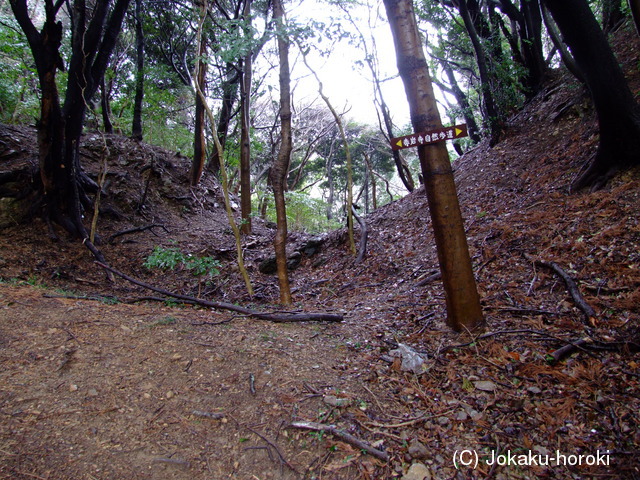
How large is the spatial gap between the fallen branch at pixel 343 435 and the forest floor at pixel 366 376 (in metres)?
0.01

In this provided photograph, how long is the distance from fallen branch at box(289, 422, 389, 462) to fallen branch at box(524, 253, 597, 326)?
224 cm

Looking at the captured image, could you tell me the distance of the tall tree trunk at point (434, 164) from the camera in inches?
128

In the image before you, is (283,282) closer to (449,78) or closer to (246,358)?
(246,358)

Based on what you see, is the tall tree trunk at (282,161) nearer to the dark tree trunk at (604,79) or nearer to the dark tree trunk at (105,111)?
the dark tree trunk at (604,79)

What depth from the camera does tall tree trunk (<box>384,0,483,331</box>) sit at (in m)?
3.26

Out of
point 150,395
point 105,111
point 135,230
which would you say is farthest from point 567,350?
point 105,111

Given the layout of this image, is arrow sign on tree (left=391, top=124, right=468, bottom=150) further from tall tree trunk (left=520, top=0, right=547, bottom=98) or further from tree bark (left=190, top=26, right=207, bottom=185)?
tall tree trunk (left=520, top=0, right=547, bottom=98)

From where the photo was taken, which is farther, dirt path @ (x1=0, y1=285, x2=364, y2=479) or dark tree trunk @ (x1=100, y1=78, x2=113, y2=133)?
dark tree trunk @ (x1=100, y1=78, x2=113, y2=133)

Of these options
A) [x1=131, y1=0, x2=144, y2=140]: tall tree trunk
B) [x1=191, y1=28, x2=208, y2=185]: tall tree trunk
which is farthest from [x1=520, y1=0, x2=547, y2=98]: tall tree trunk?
[x1=131, y1=0, x2=144, y2=140]: tall tree trunk

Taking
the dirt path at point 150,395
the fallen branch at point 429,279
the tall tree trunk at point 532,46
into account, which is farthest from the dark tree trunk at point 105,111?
the tall tree trunk at point 532,46

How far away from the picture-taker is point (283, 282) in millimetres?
5578

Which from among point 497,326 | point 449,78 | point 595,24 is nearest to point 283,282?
point 497,326

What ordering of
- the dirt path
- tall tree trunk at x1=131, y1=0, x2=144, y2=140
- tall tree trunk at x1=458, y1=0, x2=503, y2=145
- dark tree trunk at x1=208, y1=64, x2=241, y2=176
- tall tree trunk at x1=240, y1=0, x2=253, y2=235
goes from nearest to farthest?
1. the dirt path
2. tall tree trunk at x1=240, y1=0, x2=253, y2=235
3. tall tree trunk at x1=458, y1=0, x2=503, y2=145
4. tall tree trunk at x1=131, y1=0, x2=144, y2=140
5. dark tree trunk at x1=208, y1=64, x2=241, y2=176

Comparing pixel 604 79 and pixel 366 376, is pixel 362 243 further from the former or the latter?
pixel 366 376
